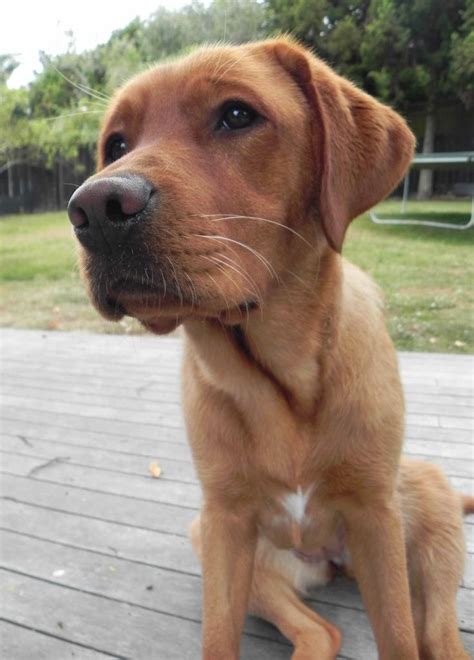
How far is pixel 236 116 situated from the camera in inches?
51.1

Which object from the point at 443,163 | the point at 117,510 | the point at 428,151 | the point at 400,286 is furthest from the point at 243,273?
the point at 443,163

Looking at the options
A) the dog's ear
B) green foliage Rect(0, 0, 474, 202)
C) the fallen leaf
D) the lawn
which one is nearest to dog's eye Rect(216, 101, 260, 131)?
the dog's ear

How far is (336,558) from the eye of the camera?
1783mm

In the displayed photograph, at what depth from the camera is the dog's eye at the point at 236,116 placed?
129cm

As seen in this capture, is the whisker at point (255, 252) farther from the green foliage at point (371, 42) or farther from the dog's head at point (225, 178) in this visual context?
the green foliage at point (371, 42)

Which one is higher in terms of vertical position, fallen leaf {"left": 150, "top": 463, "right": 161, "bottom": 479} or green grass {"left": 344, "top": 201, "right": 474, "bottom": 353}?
fallen leaf {"left": 150, "top": 463, "right": 161, "bottom": 479}

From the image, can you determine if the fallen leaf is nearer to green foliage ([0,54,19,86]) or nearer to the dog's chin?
the dog's chin

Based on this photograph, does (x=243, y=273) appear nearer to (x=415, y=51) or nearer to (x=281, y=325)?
(x=281, y=325)

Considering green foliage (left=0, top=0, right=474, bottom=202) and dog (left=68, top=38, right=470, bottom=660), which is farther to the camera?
green foliage (left=0, top=0, right=474, bottom=202)

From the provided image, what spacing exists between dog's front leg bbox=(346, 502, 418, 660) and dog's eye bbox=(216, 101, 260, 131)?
86 cm

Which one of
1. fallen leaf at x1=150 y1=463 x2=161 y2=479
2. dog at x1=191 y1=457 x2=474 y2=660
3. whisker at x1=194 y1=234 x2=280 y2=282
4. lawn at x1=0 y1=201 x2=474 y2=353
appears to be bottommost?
lawn at x1=0 y1=201 x2=474 y2=353

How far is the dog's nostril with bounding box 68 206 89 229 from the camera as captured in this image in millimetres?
1068

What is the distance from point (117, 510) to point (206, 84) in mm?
1562

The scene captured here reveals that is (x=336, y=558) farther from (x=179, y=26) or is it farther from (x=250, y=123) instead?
(x=179, y=26)
